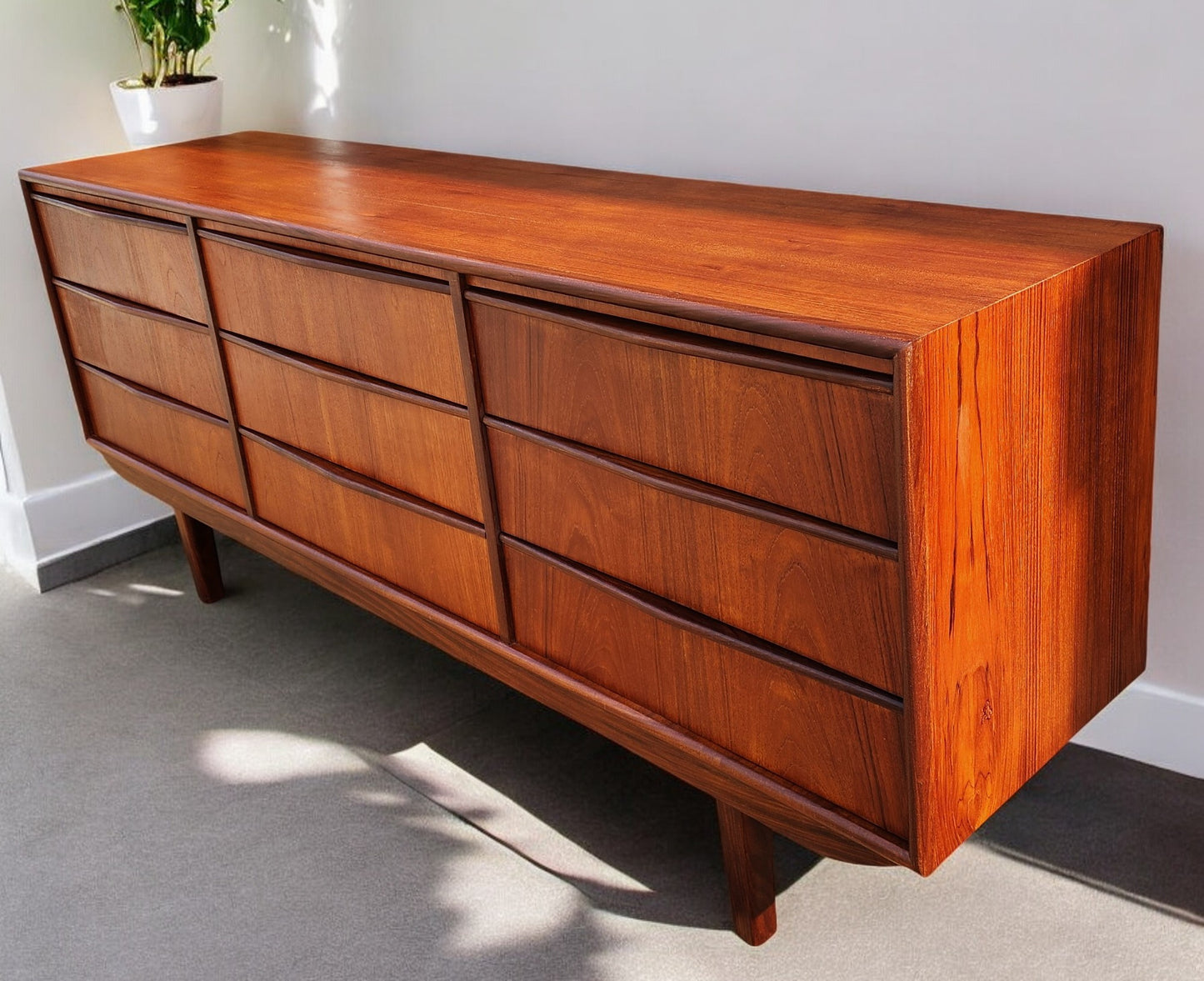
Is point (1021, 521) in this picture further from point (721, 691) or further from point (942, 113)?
point (942, 113)

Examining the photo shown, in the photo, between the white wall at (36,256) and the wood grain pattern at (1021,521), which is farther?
the white wall at (36,256)

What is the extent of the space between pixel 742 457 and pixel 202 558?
182 cm

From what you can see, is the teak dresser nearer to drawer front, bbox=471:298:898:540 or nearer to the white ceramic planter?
drawer front, bbox=471:298:898:540

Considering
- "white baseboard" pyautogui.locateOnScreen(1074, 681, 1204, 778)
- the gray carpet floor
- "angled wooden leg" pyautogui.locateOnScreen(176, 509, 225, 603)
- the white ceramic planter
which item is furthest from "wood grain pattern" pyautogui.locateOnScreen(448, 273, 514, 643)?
the white ceramic planter

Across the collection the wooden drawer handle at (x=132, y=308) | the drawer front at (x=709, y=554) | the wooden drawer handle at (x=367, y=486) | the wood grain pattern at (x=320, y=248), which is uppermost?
the wood grain pattern at (x=320, y=248)

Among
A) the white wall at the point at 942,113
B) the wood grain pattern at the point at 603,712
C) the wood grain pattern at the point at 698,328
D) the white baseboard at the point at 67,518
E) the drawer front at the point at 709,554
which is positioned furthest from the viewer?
Answer: the white baseboard at the point at 67,518

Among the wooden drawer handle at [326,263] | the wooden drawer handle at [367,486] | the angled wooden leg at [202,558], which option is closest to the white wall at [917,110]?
the wooden drawer handle at [326,263]

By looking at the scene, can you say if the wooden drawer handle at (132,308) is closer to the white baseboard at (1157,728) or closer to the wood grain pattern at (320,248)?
the wood grain pattern at (320,248)

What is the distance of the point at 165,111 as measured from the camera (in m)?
2.83

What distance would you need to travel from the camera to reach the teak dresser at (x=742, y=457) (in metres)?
1.33

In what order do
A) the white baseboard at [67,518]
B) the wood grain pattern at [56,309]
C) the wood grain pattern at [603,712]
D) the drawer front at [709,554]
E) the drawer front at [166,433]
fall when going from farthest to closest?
the white baseboard at [67,518]
the wood grain pattern at [56,309]
the drawer front at [166,433]
the wood grain pattern at [603,712]
the drawer front at [709,554]

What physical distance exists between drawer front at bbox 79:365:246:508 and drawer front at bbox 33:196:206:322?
213mm

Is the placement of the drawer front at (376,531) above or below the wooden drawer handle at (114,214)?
below

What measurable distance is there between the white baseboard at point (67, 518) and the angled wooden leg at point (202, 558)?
13.9 inches
